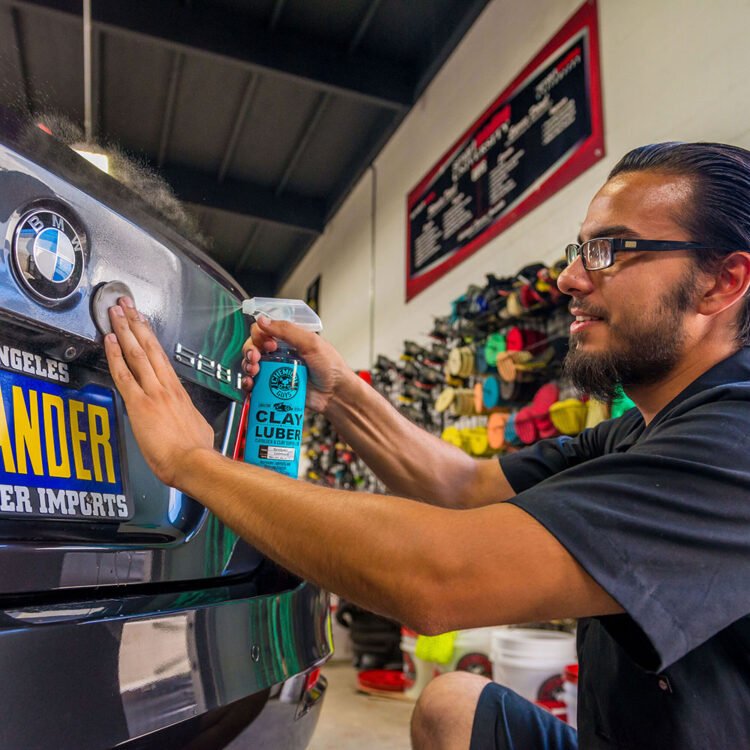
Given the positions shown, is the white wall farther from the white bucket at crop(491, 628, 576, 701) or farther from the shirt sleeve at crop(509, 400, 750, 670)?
the shirt sleeve at crop(509, 400, 750, 670)

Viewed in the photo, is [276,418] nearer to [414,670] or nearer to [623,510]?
[623,510]

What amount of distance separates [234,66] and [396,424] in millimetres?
4137

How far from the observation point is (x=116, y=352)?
0.84 metres

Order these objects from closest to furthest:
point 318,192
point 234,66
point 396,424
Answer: point 396,424 < point 234,66 < point 318,192

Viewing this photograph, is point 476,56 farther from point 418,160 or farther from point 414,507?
point 414,507

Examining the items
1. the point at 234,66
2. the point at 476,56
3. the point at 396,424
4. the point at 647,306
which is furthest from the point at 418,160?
the point at 647,306

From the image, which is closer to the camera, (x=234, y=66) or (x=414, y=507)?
(x=414, y=507)

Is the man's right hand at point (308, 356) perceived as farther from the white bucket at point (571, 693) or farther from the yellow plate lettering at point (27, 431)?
the white bucket at point (571, 693)

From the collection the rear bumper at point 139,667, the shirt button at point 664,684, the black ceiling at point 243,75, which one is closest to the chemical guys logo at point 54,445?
the rear bumper at point 139,667

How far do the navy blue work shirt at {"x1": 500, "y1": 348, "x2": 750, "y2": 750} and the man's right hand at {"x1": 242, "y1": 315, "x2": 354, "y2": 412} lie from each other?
0.50m

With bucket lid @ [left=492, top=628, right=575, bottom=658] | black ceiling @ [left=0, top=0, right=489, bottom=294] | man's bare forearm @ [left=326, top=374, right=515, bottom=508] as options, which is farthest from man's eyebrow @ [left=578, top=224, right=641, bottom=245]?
black ceiling @ [left=0, top=0, right=489, bottom=294]

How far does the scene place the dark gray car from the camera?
2.10 feet

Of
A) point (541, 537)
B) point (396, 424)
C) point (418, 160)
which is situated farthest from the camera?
point (418, 160)

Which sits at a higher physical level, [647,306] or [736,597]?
[647,306]
